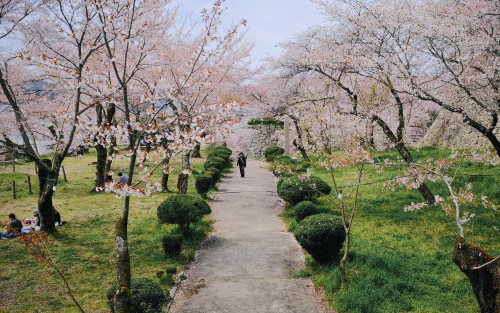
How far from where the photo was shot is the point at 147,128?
7.05 metres

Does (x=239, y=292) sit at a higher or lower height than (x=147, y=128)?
lower

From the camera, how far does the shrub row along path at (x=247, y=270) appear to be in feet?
24.0

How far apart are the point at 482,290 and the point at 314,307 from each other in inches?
133

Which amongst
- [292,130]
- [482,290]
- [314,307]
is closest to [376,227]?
[314,307]

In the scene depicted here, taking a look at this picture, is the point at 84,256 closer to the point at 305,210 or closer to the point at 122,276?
the point at 122,276

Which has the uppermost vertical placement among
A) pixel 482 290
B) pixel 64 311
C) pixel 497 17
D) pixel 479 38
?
pixel 497 17

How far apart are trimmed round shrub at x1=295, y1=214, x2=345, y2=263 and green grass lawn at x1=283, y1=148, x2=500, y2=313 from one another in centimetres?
30

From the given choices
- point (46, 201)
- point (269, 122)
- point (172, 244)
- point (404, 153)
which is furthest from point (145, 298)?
point (269, 122)

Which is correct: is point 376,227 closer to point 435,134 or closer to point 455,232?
point 455,232

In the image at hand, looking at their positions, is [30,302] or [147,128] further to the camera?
[30,302]

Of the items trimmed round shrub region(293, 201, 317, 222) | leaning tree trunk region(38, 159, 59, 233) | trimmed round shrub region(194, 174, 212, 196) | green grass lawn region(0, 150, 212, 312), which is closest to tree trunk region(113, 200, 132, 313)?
green grass lawn region(0, 150, 212, 312)

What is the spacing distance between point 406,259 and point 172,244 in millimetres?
6042

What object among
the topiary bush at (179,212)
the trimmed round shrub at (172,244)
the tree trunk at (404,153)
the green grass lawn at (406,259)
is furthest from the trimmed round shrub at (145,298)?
the tree trunk at (404,153)

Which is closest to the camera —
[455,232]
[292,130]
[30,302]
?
[30,302]
